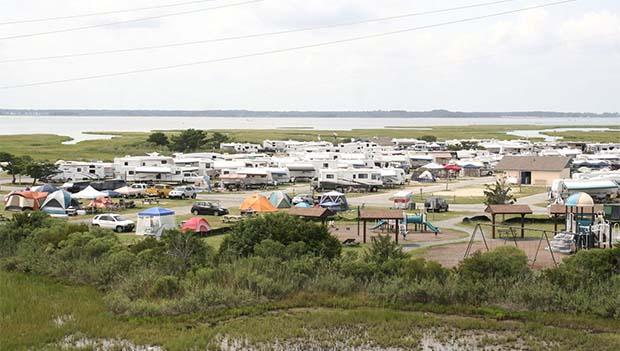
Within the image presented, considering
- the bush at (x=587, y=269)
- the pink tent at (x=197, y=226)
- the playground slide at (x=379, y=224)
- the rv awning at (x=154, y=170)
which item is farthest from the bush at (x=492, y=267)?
Result: the rv awning at (x=154, y=170)

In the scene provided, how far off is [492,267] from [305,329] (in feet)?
17.7

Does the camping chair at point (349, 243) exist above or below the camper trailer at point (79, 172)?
below

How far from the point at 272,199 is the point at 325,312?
23272 millimetres

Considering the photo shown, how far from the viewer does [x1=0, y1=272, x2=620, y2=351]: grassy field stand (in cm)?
1397

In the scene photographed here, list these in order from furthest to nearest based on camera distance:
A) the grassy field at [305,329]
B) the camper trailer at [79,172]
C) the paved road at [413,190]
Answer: the camper trailer at [79,172] → the paved road at [413,190] → the grassy field at [305,329]

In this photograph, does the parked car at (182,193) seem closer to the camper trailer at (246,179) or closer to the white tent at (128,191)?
the white tent at (128,191)

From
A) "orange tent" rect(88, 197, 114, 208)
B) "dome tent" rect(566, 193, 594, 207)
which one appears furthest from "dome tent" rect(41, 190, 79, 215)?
"dome tent" rect(566, 193, 594, 207)

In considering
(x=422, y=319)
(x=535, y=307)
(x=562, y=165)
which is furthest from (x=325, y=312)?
A: (x=562, y=165)

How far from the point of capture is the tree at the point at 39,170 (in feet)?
171

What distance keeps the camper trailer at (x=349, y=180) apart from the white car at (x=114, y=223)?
22169mm

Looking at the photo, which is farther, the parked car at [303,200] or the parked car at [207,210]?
the parked car at [303,200]

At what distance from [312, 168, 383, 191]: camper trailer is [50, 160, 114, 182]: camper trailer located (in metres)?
15.7

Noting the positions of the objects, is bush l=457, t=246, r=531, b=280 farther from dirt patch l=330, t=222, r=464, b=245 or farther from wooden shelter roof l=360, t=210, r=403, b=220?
wooden shelter roof l=360, t=210, r=403, b=220

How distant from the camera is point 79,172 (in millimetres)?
54250
